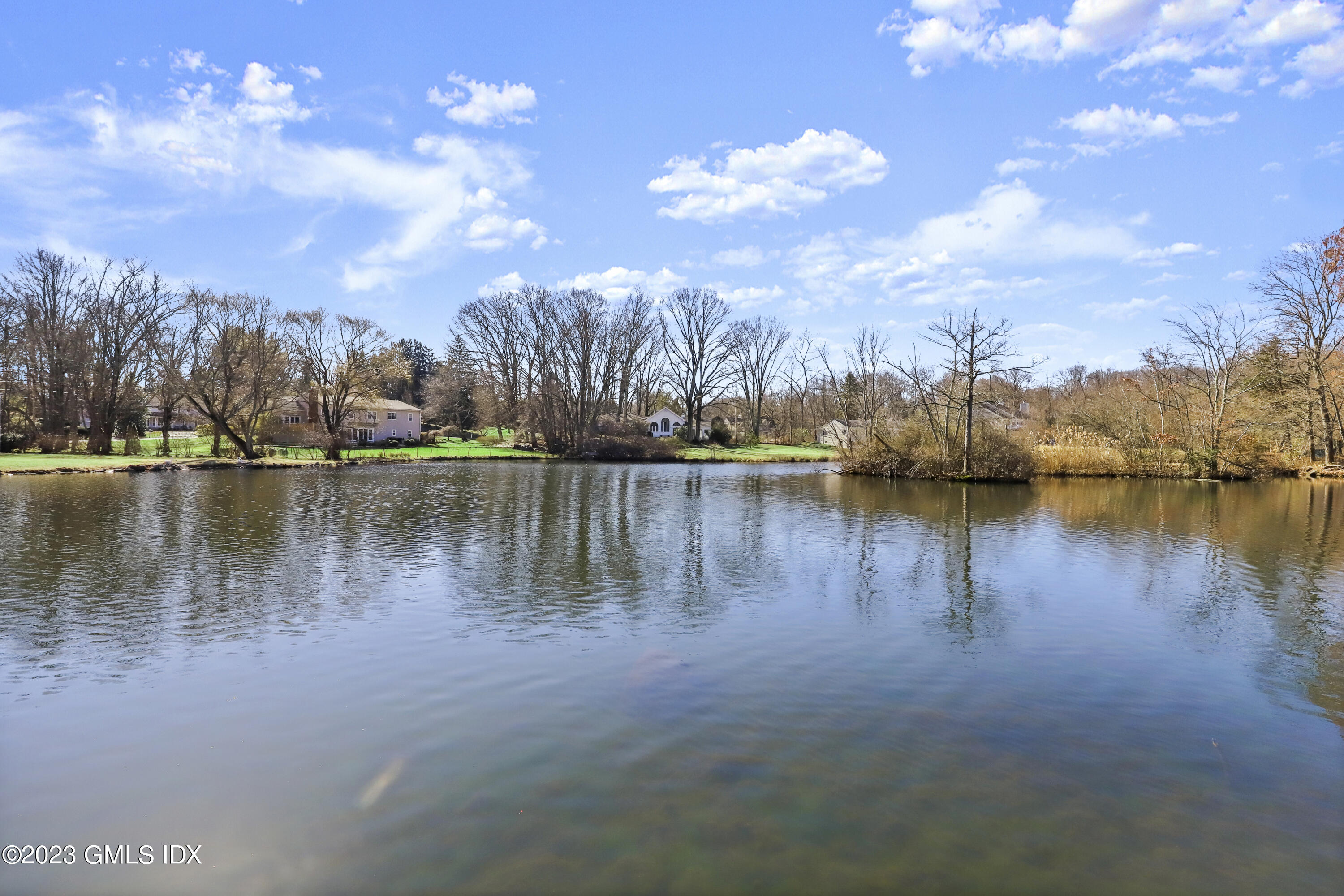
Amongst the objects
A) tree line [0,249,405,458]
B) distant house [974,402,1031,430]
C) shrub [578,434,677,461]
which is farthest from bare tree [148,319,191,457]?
distant house [974,402,1031,430]

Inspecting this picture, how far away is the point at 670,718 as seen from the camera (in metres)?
6.50

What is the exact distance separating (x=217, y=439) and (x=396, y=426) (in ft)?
80.3

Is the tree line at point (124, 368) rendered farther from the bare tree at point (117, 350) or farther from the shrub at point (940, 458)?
the shrub at point (940, 458)

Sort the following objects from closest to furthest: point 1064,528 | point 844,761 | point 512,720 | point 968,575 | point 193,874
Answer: point 193,874 < point 844,761 < point 512,720 < point 968,575 < point 1064,528

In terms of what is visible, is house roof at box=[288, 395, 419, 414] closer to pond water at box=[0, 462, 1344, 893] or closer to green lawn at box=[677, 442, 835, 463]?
green lawn at box=[677, 442, 835, 463]

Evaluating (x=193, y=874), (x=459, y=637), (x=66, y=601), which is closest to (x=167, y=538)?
(x=66, y=601)

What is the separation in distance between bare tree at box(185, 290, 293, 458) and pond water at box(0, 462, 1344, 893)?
33.1 metres

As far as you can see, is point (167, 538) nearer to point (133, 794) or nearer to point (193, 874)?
point (133, 794)

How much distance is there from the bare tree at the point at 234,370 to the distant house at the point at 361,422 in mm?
3105

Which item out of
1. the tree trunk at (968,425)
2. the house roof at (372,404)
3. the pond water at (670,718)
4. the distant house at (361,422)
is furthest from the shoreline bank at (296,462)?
the pond water at (670,718)

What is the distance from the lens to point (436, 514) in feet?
68.3

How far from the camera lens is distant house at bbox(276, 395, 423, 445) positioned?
53000 mm

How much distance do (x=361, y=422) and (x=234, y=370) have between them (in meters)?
19.7

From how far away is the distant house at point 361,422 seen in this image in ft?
174
